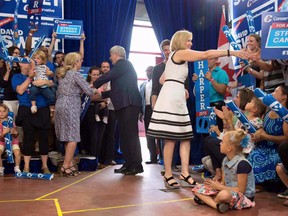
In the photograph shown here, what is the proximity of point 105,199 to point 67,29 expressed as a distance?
2.82 metres

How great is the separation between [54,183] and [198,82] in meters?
2.19

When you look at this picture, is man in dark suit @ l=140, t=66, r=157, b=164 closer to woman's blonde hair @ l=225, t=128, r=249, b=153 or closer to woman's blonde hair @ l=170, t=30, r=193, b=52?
woman's blonde hair @ l=170, t=30, r=193, b=52

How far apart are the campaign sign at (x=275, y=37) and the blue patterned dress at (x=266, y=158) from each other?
0.52m

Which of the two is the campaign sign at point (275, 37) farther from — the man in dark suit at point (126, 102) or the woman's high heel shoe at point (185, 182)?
the man in dark suit at point (126, 102)

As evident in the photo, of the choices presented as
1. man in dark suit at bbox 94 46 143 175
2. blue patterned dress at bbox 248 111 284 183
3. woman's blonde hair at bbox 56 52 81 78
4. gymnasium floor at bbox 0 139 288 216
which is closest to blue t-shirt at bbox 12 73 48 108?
woman's blonde hair at bbox 56 52 81 78

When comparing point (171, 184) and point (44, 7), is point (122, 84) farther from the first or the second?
point (44, 7)

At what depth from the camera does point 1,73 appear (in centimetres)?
449

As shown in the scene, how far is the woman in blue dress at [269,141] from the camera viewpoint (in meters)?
3.08

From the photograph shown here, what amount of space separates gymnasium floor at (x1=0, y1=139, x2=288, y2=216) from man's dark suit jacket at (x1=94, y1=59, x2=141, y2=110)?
809 mm

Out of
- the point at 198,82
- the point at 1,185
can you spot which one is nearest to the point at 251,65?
the point at 198,82

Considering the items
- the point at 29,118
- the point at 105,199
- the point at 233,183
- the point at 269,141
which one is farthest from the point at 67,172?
the point at 269,141

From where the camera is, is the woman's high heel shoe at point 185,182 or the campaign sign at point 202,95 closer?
the woman's high heel shoe at point 185,182

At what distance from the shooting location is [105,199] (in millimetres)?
2939

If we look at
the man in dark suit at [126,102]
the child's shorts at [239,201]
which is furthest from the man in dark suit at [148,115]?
the child's shorts at [239,201]
